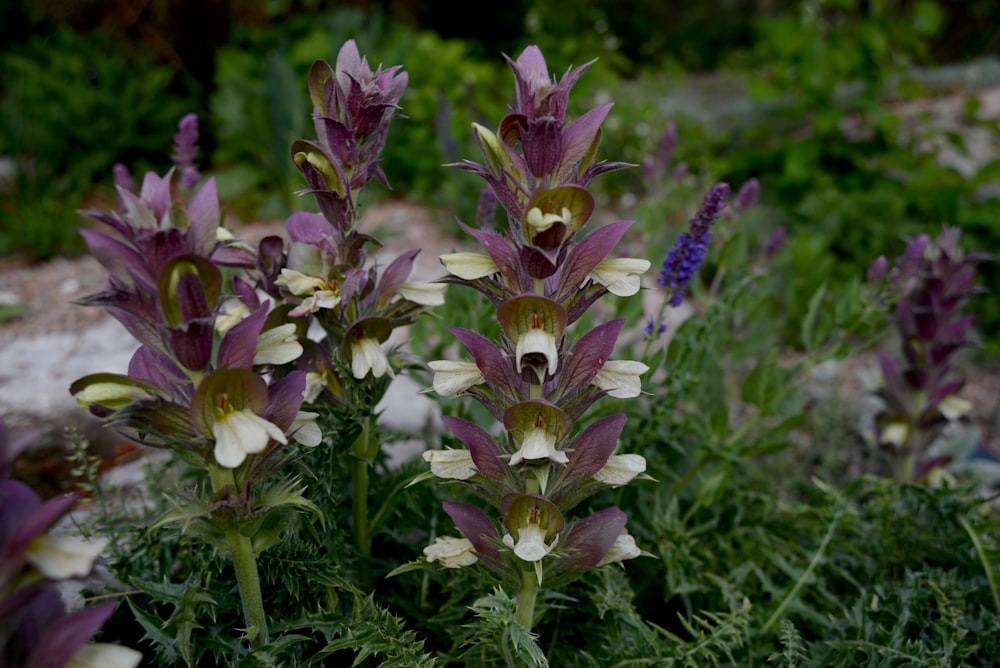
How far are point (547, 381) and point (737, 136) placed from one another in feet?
14.0

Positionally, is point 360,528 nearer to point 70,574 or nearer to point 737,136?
point 70,574

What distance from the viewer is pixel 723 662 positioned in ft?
5.28

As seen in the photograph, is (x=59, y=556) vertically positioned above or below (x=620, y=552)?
above

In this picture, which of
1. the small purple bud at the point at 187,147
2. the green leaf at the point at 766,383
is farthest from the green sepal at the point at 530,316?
the green leaf at the point at 766,383

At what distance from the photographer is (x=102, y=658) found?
877mm

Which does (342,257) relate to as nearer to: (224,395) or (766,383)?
(224,395)

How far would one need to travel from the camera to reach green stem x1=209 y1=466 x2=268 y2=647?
1091mm

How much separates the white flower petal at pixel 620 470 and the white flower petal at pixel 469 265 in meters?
0.35

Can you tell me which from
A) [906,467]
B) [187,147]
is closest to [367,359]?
[187,147]

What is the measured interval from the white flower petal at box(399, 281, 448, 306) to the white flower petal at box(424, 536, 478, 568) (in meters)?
0.40

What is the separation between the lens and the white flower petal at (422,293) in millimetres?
1280

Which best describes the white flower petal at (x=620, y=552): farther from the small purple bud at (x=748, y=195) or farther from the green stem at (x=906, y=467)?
the green stem at (x=906, y=467)

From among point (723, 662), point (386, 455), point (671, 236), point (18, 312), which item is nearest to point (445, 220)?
point (671, 236)

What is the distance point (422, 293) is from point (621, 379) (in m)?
0.38
